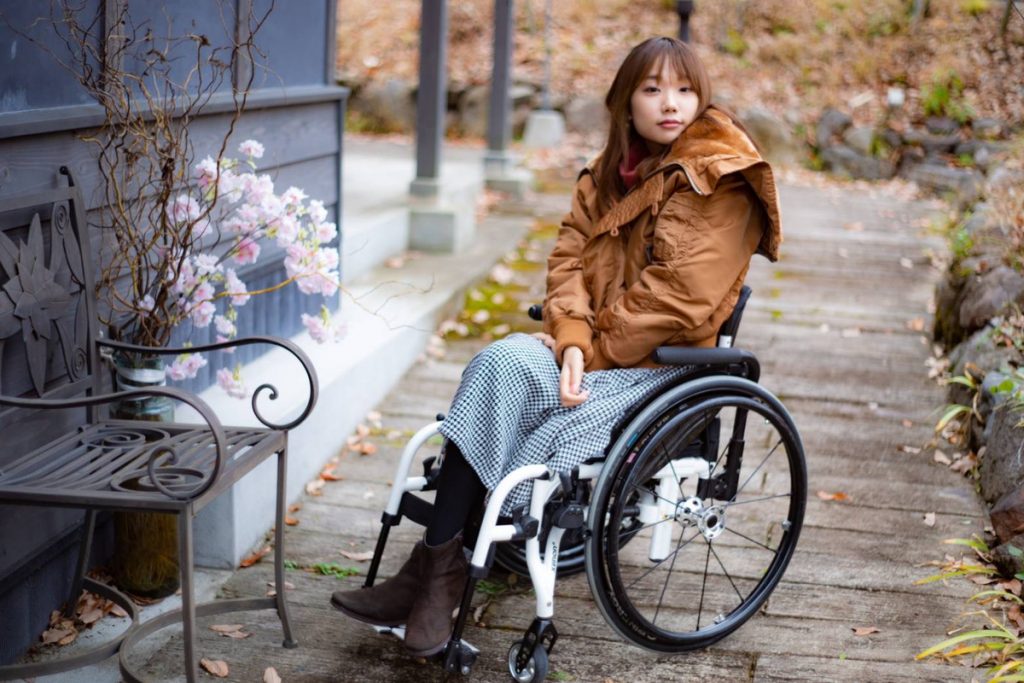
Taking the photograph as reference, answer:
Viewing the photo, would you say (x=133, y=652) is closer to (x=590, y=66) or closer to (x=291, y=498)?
(x=291, y=498)

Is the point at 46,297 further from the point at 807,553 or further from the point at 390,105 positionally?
the point at 390,105

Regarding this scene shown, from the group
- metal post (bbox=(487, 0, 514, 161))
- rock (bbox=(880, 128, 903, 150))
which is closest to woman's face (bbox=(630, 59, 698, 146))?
metal post (bbox=(487, 0, 514, 161))

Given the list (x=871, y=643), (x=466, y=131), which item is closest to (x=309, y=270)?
(x=871, y=643)

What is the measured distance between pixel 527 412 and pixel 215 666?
0.94 m

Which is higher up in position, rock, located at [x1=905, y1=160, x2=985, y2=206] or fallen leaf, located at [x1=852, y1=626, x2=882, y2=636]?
rock, located at [x1=905, y1=160, x2=985, y2=206]

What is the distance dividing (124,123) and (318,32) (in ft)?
5.69

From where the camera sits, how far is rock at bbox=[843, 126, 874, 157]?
1029 cm

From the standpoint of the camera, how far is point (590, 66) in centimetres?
1179

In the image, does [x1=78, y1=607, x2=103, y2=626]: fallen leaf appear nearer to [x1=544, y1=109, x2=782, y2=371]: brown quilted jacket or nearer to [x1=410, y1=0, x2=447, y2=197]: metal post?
[x1=544, y1=109, x2=782, y2=371]: brown quilted jacket

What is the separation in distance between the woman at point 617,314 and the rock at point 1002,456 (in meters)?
1.21

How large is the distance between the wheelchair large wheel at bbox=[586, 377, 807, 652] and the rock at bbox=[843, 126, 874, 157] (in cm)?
763

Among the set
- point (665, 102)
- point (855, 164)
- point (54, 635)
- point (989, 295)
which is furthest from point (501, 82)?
point (54, 635)

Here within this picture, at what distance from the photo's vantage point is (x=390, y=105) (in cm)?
1118

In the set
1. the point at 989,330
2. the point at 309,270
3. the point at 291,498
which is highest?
the point at 309,270
